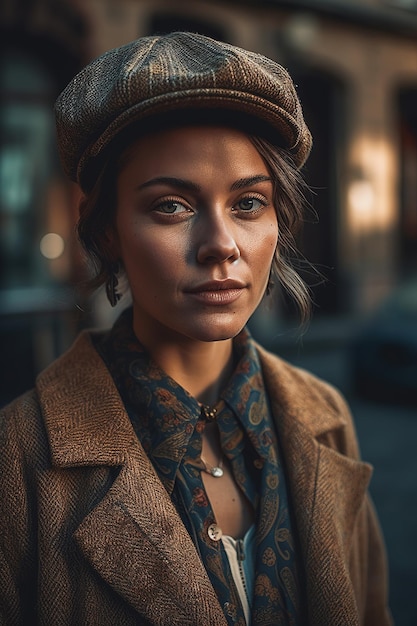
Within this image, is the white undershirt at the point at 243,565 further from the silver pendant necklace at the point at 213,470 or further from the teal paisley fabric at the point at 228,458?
the silver pendant necklace at the point at 213,470

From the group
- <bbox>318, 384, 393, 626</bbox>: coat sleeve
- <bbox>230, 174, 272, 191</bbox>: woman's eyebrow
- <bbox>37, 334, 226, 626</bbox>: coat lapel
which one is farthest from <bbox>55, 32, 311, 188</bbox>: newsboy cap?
<bbox>318, 384, 393, 626</bbox>: coat sleeve

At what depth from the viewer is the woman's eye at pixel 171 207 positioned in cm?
131

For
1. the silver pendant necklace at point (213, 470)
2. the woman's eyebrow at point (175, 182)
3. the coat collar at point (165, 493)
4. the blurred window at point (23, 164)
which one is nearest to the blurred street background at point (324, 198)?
the blurred window at point (23, 164)

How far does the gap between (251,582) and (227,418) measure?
35cm

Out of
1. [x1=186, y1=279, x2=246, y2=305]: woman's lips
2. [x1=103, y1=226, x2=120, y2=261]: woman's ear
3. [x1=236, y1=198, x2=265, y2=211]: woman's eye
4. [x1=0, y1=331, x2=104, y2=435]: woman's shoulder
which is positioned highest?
[x1=236, y1=198, x2=265, y2=211]: woman's eye

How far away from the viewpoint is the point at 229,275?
1.31m

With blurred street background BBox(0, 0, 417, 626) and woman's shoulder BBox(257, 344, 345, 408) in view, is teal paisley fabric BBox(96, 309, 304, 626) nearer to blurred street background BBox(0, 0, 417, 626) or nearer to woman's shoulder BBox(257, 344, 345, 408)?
woman's shoulder BBox(257, 344, 345, 408)

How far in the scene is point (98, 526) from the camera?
1.29m

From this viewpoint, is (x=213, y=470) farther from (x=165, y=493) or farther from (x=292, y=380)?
(x=292, y=380)

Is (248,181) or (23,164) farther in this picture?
(23,164)

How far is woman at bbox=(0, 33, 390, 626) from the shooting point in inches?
50.0

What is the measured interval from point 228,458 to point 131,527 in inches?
10.9

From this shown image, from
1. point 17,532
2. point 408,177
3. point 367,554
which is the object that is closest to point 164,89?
point 17,532

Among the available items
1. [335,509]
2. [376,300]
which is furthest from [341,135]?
[335,509]
